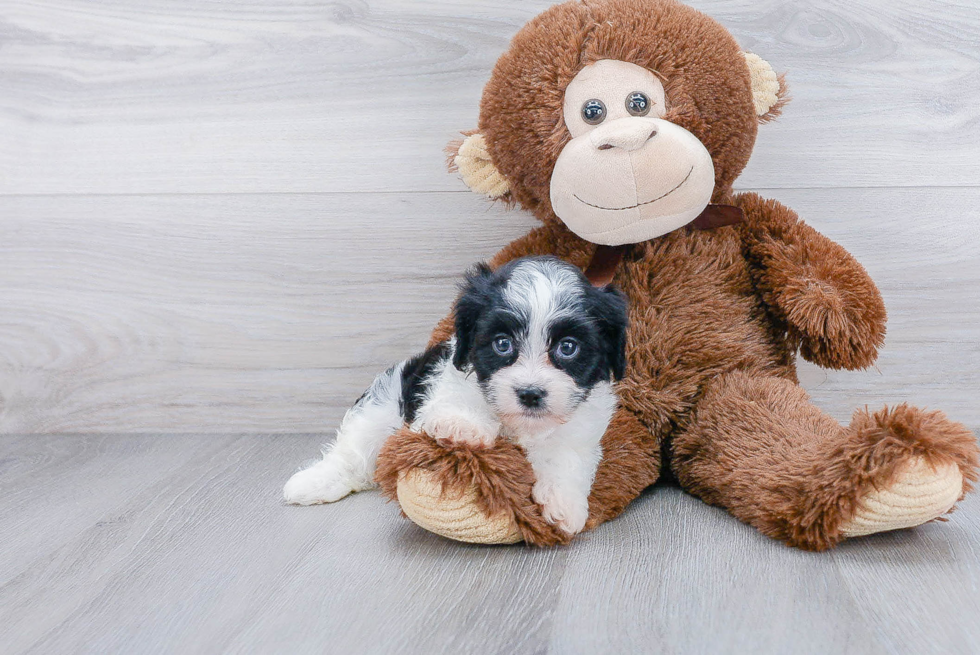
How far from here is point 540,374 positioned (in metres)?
1.08

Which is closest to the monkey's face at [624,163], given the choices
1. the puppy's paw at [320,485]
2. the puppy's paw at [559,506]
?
the puppy's paw at [559,506]

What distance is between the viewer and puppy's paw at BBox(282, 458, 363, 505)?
56.9 inches

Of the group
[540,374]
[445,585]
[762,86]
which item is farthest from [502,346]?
[762,86]

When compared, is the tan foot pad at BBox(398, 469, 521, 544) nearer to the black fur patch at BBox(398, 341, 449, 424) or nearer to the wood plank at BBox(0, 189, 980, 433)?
the black fur patch at BBox(398, 341, 449, 424)

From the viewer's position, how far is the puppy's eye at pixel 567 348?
1.11 metres

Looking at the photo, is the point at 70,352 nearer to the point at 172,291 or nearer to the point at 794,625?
the point at 172,291

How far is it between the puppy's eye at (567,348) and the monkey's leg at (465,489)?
162 mm

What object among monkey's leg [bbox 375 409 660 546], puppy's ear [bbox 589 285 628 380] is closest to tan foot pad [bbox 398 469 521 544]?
monkey's leg [bbox 375 409 660 546]

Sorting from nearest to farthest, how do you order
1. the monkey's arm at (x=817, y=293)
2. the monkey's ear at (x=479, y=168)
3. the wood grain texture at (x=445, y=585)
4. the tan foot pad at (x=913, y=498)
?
the wood grain texture at (x=445, y=585) → the tan foot pad at (x=913, y=498) → the monkey's arm at (x=817, y=293) → the monkey's ear at (x=479, y=168)

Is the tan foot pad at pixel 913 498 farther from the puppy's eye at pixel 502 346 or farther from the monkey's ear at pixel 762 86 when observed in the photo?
the monkey's ear at pixel 762 86

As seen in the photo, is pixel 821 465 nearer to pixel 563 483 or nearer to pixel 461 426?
pixel 563 483

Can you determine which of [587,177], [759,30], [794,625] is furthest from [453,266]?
[794,625]

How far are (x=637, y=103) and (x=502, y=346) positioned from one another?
50cm

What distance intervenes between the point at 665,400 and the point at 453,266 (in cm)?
66
